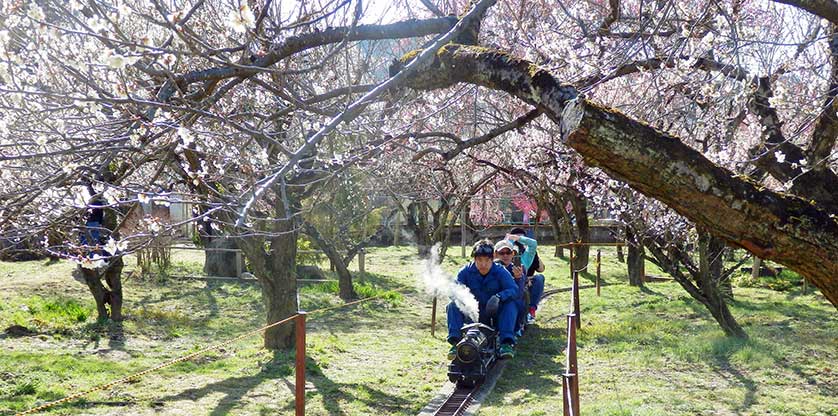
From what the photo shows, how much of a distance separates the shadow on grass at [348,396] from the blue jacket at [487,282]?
190 cm

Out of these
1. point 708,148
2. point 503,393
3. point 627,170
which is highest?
point 708,148

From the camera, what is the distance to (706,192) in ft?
13.8

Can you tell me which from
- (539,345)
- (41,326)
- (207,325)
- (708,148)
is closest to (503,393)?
(539,345)

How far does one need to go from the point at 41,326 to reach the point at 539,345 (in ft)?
23.9

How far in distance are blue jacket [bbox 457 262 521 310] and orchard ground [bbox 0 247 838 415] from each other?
102cm

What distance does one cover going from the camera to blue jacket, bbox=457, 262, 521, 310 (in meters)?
9.58

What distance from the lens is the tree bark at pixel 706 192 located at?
4195 mm

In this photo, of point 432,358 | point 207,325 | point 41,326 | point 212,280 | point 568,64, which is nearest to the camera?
point 568,64

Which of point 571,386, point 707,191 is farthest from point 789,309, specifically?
point 707,191

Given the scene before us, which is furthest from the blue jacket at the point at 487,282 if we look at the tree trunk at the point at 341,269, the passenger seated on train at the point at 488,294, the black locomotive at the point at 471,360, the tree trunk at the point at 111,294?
the tree trunk at the point at 341,269

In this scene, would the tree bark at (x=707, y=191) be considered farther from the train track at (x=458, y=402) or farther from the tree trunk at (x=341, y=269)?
the tree trunk at (x=341, y=269)

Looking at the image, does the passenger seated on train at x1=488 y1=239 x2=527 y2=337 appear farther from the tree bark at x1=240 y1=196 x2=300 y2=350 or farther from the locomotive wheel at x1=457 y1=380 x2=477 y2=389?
the tree bark at x1=240 y1=196 x2=300 y2=350

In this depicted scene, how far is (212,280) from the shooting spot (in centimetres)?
1748

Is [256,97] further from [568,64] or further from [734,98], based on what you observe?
[734,98]
